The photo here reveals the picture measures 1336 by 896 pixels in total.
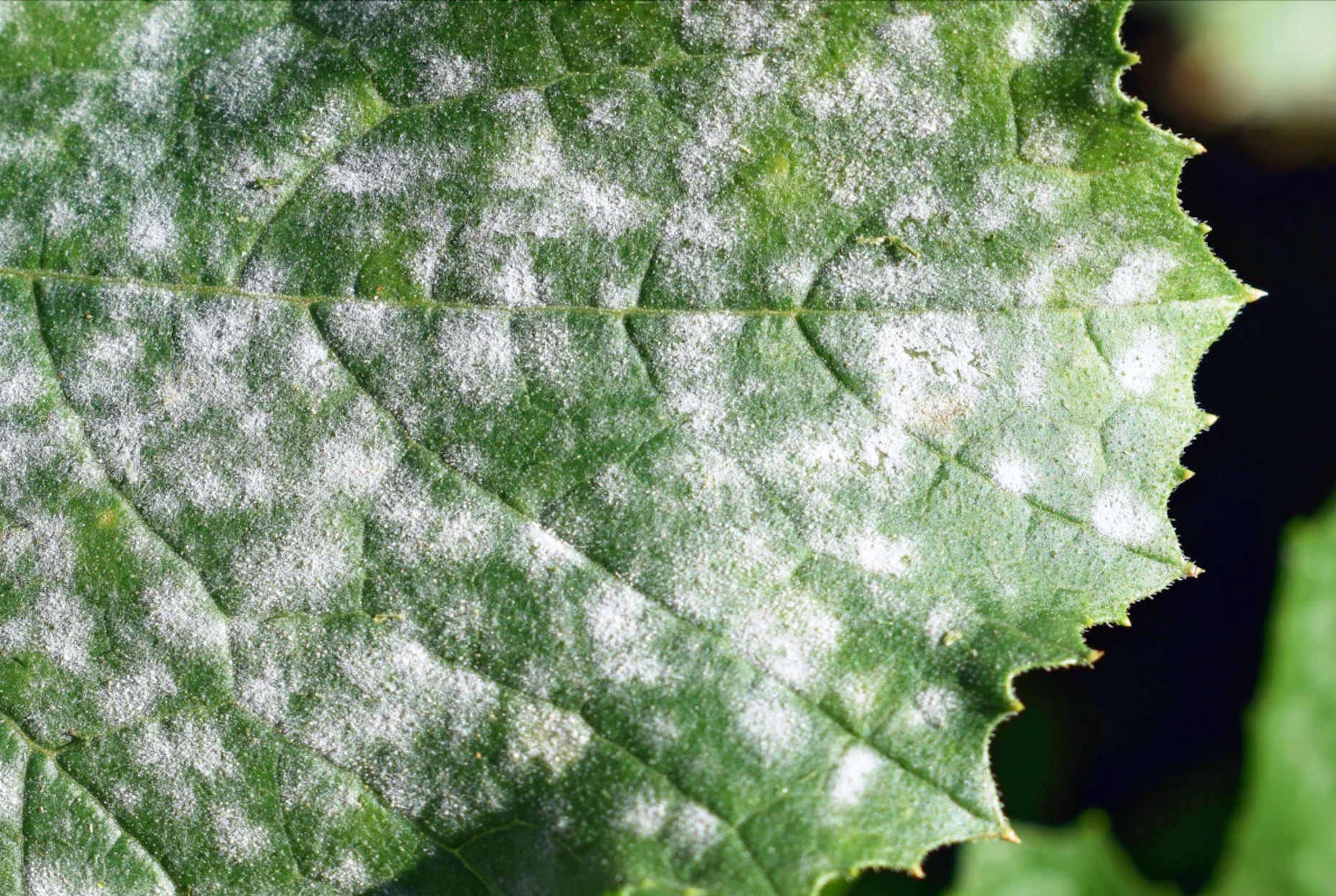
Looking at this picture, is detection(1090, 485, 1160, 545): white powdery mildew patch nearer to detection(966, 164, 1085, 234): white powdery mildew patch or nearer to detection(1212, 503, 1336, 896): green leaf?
detection(966, 164, 1085, 234): white powdery mildew patch

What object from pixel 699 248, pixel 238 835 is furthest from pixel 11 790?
pixel 699 248

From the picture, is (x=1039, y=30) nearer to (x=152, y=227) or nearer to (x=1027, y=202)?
(x=1027, y=202)

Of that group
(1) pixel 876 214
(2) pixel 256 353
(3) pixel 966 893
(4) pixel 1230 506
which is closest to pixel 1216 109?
(4) pixel 1230 506

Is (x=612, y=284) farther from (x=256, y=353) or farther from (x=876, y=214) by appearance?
(x=256, y=353)

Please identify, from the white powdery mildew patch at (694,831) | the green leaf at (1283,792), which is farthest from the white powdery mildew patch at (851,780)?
the green leaf at (1283,792)

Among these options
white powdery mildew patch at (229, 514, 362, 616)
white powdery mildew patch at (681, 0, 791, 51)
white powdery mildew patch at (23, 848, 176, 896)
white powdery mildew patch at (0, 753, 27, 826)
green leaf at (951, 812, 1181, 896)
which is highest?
white powdery mildew patch at (681, 0, 791, 51)

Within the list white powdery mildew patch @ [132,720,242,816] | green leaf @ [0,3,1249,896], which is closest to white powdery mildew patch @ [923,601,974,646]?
green leaf @ [0,3,1249,896]
